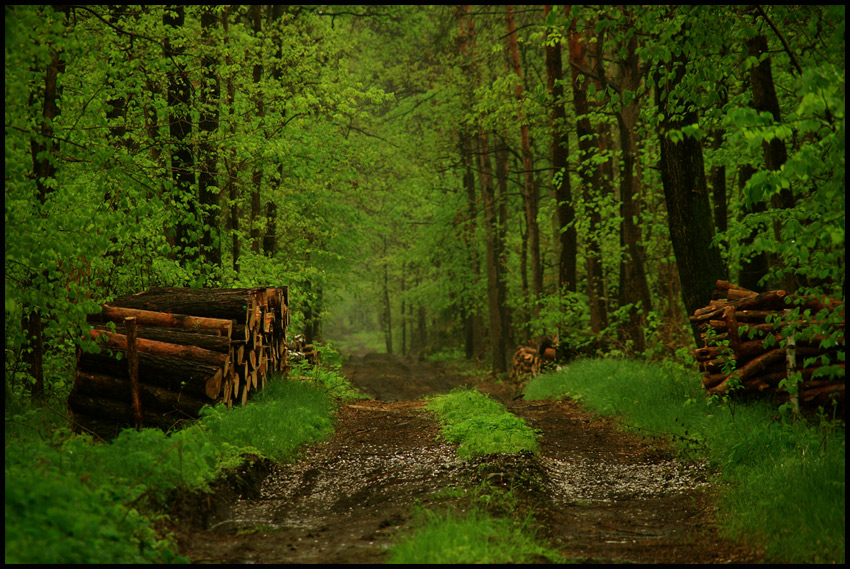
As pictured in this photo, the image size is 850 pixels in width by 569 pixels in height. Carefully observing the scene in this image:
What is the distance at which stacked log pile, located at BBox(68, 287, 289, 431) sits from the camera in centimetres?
776

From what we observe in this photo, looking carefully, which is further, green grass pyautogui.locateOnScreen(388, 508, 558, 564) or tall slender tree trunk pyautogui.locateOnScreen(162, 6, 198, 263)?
tall slender tree trunk pyautogui.locateOnScreen(162, 6, 198, 263)

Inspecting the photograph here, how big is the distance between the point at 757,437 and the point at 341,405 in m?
7.70

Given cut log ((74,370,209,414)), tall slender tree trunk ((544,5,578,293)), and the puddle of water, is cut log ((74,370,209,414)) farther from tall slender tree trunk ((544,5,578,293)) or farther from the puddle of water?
tall slender tree trunk ((544,5,578,293))

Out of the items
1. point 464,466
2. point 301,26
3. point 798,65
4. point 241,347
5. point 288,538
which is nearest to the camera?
point 288,538

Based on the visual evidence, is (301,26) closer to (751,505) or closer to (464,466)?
(464,466)

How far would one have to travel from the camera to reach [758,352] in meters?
8.24

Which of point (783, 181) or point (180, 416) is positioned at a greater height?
point (783, 181)

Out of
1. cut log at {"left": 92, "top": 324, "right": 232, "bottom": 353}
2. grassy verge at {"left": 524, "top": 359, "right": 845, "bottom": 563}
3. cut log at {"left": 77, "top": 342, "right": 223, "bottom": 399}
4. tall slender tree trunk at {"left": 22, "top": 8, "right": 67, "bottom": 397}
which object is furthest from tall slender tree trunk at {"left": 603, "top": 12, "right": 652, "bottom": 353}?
tall slender tree trunk at {"left": 22, "top": 8, "right": 67, "bottom": 397}

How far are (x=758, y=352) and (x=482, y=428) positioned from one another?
12.8 ft

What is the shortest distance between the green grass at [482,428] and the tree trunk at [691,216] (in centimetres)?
328

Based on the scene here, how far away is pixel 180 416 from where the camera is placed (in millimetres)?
7879

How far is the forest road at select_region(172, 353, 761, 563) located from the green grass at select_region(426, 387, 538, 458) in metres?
0.26

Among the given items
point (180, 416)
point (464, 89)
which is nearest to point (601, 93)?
point (180, 416)

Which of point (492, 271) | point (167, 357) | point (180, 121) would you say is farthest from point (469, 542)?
point (492, 271)
